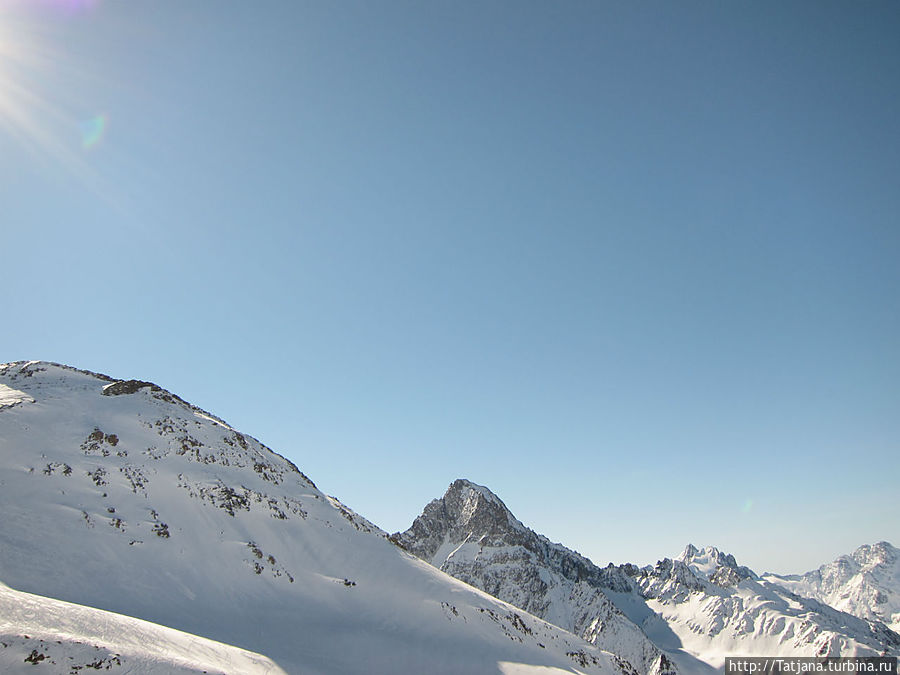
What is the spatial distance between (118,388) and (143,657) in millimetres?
54149

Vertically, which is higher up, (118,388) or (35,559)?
(118,388)

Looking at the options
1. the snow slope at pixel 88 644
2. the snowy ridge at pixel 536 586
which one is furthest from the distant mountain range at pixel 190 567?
the snowy ridge at pixel 536 586

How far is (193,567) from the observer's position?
3462 centimetres

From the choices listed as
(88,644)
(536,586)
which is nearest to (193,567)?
(88,644)

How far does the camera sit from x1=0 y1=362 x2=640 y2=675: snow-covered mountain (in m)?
21.4

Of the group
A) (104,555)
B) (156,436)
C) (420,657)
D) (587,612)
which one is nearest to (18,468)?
(104,555)

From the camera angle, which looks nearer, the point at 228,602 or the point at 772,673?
the point at 228,602

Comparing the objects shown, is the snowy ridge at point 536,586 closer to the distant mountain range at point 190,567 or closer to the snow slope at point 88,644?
the distant mountain range at point 190,567

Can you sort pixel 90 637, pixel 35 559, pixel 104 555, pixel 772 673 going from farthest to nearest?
1. pixel 772 673
2. pixel 104 555
3. pixel 35 559
4. pixel 90 637

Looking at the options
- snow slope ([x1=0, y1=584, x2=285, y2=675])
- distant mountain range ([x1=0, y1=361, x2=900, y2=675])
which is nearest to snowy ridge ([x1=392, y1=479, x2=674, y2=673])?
distant mountain range ([x1=0, y1=361, x2=900, y2=675])

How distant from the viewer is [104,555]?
30266mm

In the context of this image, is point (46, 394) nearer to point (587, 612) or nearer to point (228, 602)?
point (228, 602)

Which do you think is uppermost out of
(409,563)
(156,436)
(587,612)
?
(156,436)

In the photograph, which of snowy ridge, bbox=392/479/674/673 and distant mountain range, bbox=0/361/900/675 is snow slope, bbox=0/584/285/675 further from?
snowy ridge, bbox=392/479/674/673
